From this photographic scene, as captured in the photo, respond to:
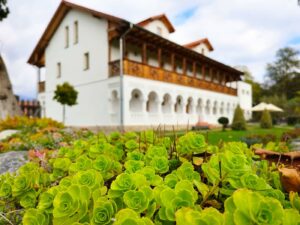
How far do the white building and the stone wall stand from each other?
6.20 metres

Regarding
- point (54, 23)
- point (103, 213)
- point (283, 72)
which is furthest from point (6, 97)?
point (283, 72)

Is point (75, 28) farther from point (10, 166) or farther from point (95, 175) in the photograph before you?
point (95, 175)

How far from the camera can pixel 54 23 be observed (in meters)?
25.2

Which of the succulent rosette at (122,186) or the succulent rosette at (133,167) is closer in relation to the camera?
the succulent rosette at (122,186)

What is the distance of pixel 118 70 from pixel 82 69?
5.36 metres

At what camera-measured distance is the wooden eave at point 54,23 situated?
64.1 ft

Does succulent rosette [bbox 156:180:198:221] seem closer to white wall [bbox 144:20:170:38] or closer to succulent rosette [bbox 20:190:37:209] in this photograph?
succulent rosette [bbox 20:190:37:209]

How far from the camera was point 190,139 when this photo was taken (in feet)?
4.09

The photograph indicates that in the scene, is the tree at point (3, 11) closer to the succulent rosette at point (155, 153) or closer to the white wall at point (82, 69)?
the white wall at point (82, 69)

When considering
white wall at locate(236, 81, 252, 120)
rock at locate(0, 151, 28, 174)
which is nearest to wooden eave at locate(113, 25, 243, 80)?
white wall at locate(236, 81, 252, 120)

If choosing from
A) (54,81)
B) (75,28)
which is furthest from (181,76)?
(54,81)

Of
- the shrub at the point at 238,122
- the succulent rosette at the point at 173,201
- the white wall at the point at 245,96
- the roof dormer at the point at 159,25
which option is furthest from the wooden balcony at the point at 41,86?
the succulent rosette at the point at 173,201

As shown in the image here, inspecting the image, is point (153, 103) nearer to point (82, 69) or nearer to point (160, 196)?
point (82, 69)

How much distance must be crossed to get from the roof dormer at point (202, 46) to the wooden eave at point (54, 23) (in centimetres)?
1234
